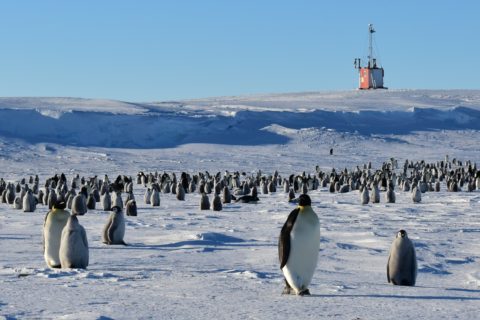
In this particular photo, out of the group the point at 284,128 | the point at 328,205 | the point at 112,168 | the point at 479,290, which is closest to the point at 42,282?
the point at 479,290

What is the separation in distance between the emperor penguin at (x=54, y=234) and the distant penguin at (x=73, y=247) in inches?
12.8

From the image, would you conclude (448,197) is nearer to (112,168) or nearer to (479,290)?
(479,290)

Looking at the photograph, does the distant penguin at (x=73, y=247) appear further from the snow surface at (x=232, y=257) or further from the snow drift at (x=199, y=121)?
the snow drift at (x=199, y=121)

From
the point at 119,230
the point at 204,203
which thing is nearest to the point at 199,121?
the point at 204,203

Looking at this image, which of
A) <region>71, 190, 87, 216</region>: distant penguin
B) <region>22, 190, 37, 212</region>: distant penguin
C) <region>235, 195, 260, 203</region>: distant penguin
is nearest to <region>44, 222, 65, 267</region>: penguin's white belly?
<region>71, 190, 87, 216</region>: distant penguin

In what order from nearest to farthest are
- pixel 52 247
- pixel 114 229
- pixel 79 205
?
pixel 52 247 → pixel 114 229 → pixel 79 205

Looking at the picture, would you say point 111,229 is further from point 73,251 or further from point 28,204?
point 28,204

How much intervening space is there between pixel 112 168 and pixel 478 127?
35471 millimetres

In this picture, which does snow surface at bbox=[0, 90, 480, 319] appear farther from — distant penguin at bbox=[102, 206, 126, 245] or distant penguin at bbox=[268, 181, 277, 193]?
distant penguin at bbox=[268, 181, 277, 193]

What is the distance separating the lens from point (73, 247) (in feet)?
31.2

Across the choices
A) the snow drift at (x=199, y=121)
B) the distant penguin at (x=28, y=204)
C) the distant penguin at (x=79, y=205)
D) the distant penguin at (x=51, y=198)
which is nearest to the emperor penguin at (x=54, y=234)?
the distant penguin at (x=79, y=205)

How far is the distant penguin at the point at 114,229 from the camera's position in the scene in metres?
12.3

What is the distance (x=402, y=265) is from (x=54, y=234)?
4012 millimetres

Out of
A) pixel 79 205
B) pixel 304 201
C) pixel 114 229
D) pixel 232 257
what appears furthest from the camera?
pixel 79 205
